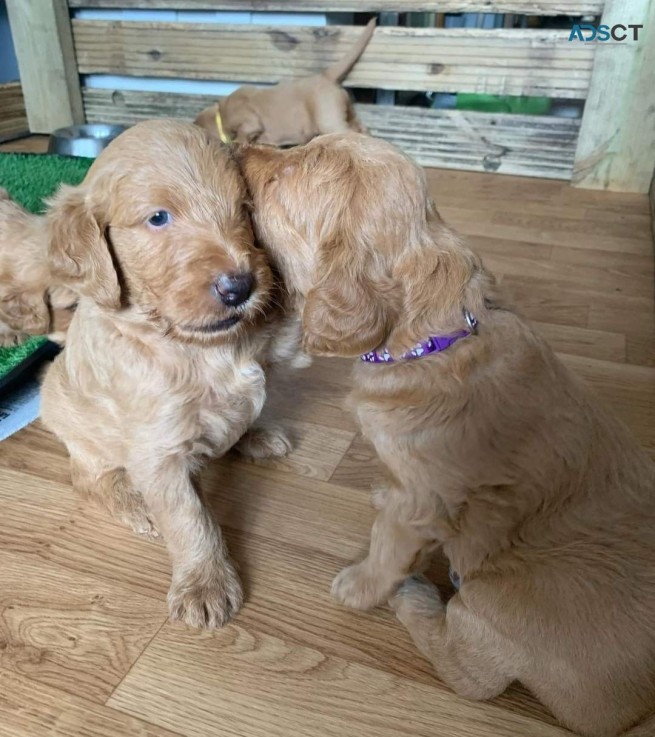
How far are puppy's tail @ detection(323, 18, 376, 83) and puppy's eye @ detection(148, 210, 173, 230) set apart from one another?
12.4ft

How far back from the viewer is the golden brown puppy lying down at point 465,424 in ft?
4.15

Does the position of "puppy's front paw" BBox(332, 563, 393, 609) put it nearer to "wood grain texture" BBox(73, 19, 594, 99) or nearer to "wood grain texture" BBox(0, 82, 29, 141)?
"wood grain texture" BBox(73, 19, 594, 99)

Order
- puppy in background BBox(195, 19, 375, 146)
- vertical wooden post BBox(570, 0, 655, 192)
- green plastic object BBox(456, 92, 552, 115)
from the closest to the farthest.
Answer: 1. vertical wooden post BBox(570, 0, 655, 192)
2. puppy in background BBox(195, 19, 375, 146)
3. green plastic object BBox(456, 92, 552, 115)

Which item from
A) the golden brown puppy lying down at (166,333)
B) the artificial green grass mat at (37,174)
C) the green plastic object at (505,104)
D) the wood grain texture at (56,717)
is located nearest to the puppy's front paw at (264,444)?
the golden brown puppy lying down at (166,333)

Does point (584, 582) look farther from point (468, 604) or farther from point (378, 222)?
point (378, 222)

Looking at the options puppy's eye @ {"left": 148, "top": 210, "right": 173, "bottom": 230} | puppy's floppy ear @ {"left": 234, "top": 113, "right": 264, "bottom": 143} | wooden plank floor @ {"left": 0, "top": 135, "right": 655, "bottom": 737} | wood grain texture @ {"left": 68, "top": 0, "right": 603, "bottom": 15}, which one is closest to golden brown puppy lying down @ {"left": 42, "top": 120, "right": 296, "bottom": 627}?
puppy's eye @ {"left": 148, "top": 210, "right": 173, "bottom": 230}

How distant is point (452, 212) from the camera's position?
158 inches

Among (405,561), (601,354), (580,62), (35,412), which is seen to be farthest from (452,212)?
(405,561)

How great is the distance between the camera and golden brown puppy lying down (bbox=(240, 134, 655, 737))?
49.8 inches

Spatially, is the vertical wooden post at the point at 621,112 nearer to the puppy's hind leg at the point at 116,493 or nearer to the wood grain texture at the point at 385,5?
the wood grain texture at the point at 385,5

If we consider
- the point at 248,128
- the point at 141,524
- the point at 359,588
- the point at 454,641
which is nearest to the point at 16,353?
the point at 141,524

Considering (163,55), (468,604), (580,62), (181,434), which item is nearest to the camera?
(468,604)

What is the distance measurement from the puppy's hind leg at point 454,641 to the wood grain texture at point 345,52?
4033 millimetres

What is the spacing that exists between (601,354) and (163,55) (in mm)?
4363
